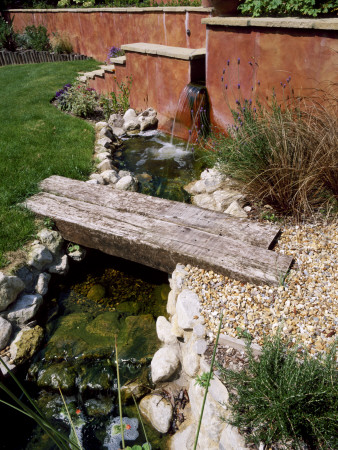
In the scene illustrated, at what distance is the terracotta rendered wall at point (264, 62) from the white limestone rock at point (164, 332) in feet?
11.1

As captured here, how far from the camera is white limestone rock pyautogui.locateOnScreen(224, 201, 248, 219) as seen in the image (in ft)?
12.9

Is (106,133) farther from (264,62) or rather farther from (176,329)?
(176,329)

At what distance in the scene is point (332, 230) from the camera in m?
3.37

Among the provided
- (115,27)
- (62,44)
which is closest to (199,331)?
(115,27)

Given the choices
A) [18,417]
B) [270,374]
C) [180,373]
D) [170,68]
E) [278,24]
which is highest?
[278,24]

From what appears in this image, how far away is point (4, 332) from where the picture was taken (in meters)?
3.27

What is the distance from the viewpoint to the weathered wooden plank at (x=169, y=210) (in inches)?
137

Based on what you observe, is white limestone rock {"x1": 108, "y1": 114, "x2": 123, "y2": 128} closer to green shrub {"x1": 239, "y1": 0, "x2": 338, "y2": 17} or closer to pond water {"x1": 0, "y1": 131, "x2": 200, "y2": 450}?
green shrub {"x1": 239, "y1": 0, "x2": 338, "y2": 17}

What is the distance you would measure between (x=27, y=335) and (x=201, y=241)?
1.81 metres

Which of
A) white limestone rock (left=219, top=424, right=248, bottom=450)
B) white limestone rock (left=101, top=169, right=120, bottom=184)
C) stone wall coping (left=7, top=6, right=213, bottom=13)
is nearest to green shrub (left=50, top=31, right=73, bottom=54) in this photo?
stone wall coping (left=7, top=6, right=213, bottom=13)

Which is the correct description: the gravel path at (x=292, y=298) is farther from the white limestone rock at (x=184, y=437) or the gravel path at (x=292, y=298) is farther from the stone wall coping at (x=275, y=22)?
the stone wall coping at (x=275, y=22)

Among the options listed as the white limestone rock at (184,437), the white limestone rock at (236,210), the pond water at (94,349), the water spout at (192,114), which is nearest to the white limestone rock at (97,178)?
the pond water at (94,349)

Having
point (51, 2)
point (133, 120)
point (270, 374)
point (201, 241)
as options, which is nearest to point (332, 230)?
point (201, 241)

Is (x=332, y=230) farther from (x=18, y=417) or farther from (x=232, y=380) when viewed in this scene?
(x=18, y=417)
